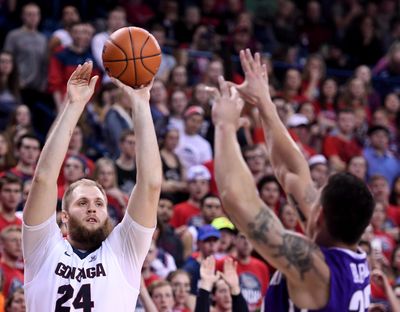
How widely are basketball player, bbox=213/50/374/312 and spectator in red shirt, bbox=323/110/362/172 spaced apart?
9232 mm

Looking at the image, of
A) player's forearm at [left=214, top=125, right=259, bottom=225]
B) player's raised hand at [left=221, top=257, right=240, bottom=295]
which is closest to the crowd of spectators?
player's raised hand at [left=221, top=257, right=240, bottom=295]

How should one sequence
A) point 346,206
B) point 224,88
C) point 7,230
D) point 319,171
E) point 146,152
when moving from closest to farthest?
point 346,206
point 224,88
point 146,152
point 7,230
point 319,171

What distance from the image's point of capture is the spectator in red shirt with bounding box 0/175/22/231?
9.39 meters

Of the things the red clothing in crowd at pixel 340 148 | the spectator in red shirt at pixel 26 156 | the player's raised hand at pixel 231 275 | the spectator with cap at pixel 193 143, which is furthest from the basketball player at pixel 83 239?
the red clothing in crowd at pixel 340 148

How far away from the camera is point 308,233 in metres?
4.61

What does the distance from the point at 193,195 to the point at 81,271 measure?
5967mm

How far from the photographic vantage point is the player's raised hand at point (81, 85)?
558 cm

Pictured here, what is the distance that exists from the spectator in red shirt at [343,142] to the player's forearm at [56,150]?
856 centimetres

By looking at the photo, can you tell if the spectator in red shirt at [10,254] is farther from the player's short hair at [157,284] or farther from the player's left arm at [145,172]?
the player's left arm at [145,172]

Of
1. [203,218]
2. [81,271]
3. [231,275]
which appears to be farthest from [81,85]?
[203,218]

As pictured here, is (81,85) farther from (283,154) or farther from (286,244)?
(286,244)

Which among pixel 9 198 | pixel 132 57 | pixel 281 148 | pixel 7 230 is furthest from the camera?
pixel 9 198

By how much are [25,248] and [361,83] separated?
33.4ft

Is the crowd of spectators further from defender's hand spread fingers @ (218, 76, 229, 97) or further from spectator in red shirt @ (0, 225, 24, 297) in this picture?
defender's hand spread fingers @ (218, 76, 229, 97)
